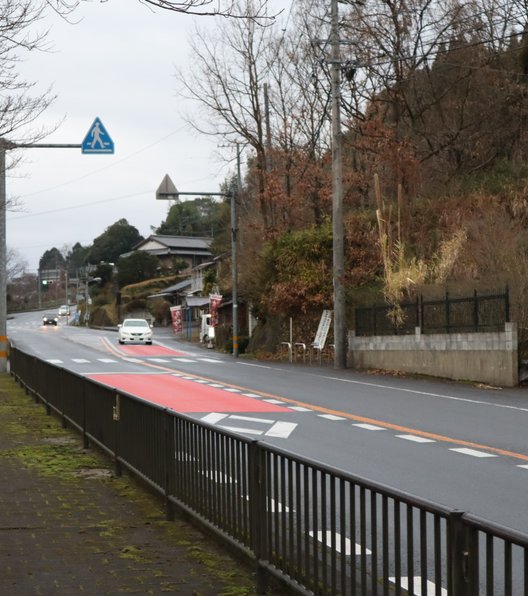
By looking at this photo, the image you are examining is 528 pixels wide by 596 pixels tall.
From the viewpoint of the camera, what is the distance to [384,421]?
16312 millimetres

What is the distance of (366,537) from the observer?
16.7 feet

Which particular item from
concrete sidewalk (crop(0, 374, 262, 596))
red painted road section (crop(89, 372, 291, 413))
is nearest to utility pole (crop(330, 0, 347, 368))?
red painted road section (crop(89, 372, 291, 413))

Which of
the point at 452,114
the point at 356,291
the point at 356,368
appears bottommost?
the point at 356,368

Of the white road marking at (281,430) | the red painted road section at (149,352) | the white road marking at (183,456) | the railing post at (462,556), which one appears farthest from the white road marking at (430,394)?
the red painted road section at (149,352)

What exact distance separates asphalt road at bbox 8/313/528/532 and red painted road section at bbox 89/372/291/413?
23mm

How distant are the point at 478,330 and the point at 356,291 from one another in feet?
36.2

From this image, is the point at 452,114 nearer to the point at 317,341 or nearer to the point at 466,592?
the point at 317,341

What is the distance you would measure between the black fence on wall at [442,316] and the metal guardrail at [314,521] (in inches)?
641

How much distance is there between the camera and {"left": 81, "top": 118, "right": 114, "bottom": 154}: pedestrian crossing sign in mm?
22562

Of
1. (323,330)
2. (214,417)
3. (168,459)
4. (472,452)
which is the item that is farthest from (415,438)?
(323,330)

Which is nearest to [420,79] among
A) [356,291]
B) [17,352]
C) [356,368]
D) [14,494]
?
[356,291]

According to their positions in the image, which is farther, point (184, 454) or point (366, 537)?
point (184, 454)

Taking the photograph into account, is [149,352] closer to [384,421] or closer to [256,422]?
[256,422]

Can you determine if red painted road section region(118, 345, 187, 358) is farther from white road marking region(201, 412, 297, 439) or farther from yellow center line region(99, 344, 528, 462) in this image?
white road marking region(201, 412, 297, 439)
